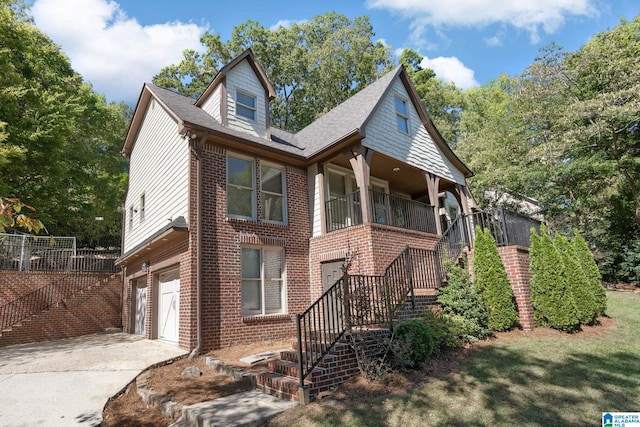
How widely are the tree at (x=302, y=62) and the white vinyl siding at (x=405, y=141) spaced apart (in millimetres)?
16435

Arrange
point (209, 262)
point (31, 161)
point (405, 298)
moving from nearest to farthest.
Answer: point (405, 298) → point (209, 262) → point (31, 161)

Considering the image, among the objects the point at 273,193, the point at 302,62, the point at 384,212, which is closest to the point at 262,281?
Answer: the point at 273,193

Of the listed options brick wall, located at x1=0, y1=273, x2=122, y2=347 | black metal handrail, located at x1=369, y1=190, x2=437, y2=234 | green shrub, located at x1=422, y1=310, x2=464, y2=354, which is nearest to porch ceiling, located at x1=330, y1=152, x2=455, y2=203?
black metal handrail, located at x1=369, y1=190, x2=437, y2=234

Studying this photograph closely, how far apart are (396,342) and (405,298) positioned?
65.0 inches

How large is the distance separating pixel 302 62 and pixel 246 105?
20.0 meters

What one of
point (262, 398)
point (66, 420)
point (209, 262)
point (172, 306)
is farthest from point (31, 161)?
point (262, 398)

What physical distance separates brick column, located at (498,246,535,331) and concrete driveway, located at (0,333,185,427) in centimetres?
811

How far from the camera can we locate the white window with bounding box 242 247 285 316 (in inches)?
374

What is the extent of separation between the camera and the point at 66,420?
205 inches

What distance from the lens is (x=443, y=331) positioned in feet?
22.5

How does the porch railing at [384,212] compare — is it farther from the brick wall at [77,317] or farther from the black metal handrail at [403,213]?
the brick wall at [77,317]

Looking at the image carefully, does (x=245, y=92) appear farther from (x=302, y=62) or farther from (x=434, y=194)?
(x=302, y=62)

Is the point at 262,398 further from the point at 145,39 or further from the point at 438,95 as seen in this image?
the point at 438,95

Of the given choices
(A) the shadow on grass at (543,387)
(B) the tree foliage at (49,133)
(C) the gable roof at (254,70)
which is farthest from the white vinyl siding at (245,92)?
(A) the shadow on grass at (543,387)
